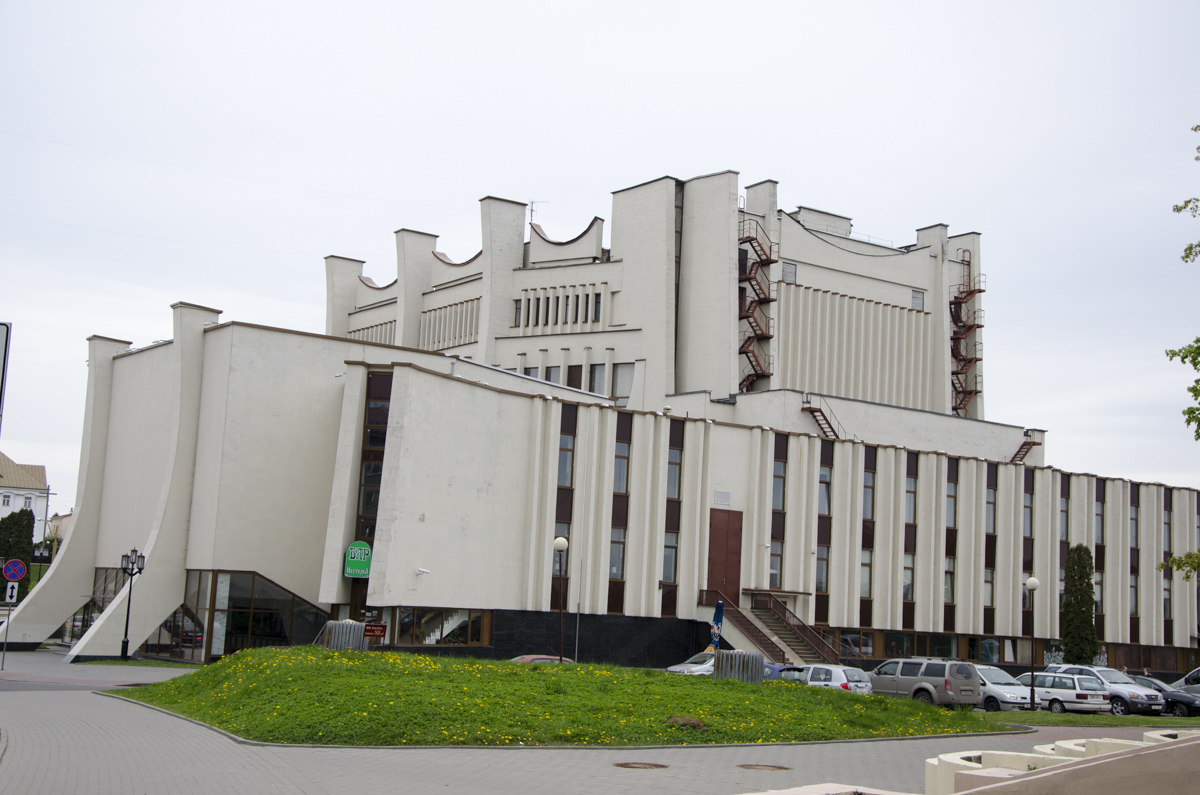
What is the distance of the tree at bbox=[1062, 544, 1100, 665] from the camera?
48625mm

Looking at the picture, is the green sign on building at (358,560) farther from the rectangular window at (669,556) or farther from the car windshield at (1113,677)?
the car windshield at (1113,677)

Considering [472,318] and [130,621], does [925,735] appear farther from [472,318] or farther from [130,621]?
[472,318]

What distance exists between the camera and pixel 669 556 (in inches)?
1687

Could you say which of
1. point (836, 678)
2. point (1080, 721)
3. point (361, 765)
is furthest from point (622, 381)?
point (361, 765)

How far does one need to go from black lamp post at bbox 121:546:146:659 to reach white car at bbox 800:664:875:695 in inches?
882

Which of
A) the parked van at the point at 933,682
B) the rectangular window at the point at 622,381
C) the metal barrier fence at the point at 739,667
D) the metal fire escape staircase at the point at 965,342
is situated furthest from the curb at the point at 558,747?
the metal fire escape staircase at the point at 965,342

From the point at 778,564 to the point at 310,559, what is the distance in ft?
59.9

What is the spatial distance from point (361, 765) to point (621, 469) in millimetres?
27331

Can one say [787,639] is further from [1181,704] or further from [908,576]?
[1181,704]

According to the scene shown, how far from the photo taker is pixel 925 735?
22594mm

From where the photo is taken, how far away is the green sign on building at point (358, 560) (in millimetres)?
36500

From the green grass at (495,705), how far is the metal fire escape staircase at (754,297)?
105 feet

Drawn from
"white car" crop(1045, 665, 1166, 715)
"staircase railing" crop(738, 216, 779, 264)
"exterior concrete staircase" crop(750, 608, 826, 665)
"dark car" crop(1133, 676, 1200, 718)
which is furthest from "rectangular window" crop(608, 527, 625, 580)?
"staircase railing" crop(738, 216, 779, 264)

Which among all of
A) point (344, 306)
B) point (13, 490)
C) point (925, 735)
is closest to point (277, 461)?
point (925, 735)
